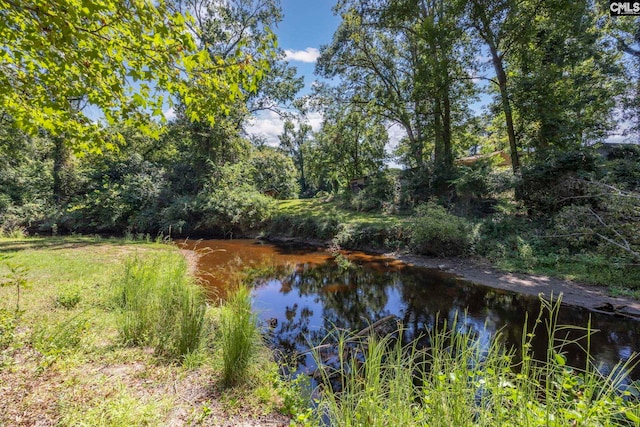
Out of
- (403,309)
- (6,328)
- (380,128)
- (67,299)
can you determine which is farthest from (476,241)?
(380,128)

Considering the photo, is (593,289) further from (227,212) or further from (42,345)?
(227,212)

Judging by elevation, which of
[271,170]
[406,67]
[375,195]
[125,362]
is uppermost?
[406,67]

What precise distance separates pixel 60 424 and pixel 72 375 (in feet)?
2.35

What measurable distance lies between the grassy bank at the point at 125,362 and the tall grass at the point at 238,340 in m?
0.04

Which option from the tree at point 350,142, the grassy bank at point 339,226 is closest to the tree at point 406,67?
the tree at point 350,142

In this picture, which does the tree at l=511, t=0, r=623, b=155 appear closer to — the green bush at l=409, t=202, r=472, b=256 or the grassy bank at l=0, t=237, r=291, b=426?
the green bush at l=409, t=202, r=472, b=256

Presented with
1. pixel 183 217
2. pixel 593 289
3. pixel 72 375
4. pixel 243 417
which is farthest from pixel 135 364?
pixel 183 217

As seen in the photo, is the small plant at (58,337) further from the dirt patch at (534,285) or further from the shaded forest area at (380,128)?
the dirt patch at (534,285)

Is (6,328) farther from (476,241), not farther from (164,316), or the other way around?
(476,241)

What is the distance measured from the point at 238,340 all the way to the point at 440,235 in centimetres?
830

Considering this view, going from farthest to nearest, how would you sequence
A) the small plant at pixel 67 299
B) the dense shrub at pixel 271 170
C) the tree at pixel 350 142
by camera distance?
the dense shrub at pixel 271 170, the tree at pixel 350 142, the small plant at pixel 67 299

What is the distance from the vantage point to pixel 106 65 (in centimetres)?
259

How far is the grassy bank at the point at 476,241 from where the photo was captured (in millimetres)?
6785

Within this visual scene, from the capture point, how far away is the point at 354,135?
63.1ft
